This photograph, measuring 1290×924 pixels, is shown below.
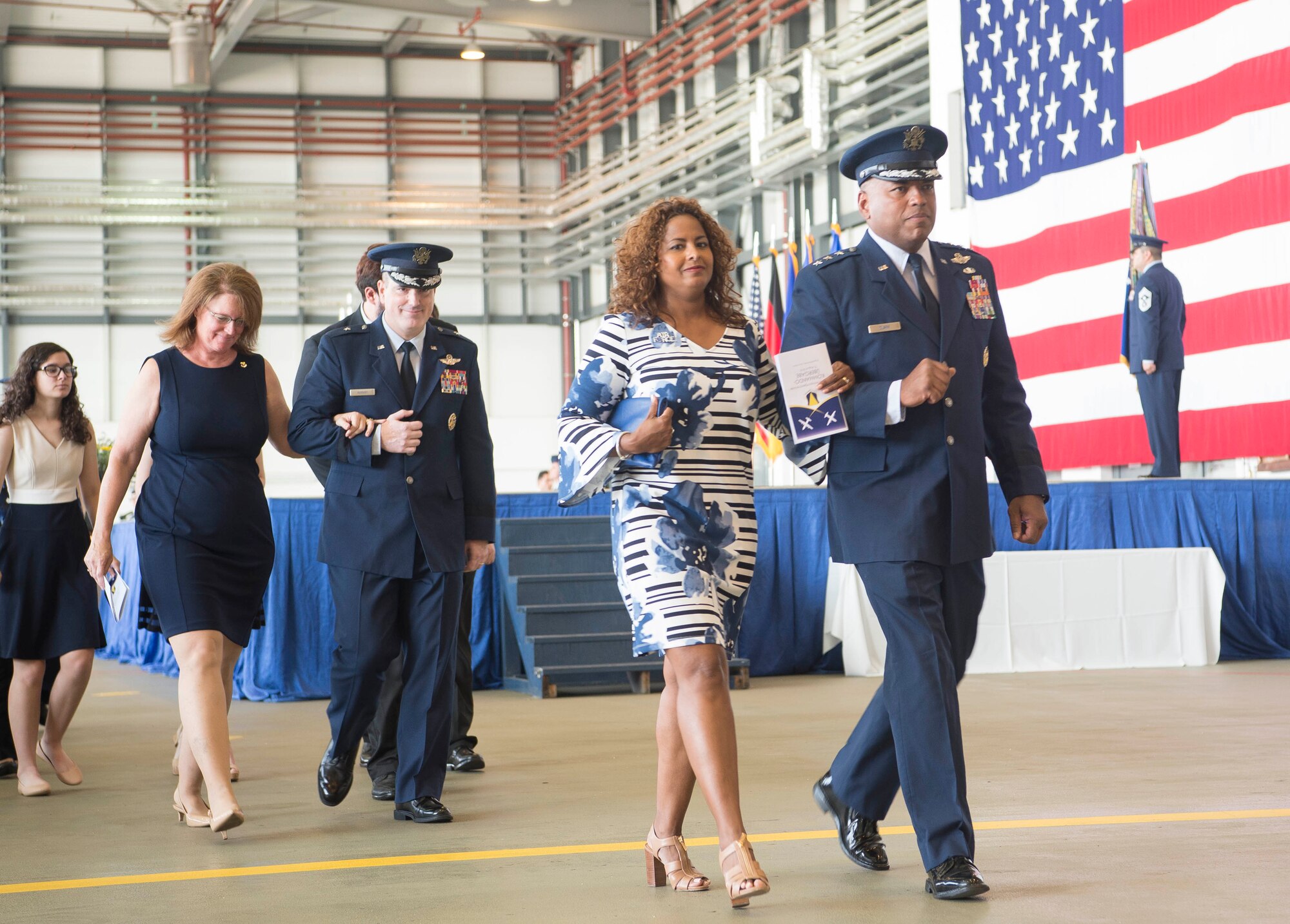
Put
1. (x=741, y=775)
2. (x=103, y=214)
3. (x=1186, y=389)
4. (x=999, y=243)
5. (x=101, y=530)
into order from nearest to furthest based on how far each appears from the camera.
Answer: (x=101, y=530)
(x=741, y=775)
(x=1186, y=389)
(x=999, y=243)
(x=103, y=214)

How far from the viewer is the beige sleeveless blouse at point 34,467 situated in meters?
4.65

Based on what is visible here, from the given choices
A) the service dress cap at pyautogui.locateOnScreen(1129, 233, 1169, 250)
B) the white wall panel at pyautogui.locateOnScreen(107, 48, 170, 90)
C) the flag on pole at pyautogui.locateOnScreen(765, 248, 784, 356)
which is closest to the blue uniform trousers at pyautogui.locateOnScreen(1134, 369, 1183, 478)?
the service dress cap at pyautogui.locateOnScreen(1129, 233, 1169, 250)

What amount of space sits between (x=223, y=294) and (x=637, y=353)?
54.4 inches

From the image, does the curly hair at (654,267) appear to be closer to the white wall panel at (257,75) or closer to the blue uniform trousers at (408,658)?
the blue uniform trousers at (408,658)

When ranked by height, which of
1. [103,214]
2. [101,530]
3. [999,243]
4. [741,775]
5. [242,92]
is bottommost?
[741,775]

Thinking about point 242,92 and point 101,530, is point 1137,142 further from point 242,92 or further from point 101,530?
point 242,92

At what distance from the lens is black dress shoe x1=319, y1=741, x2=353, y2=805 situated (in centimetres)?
384

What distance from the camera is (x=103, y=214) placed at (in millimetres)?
18484

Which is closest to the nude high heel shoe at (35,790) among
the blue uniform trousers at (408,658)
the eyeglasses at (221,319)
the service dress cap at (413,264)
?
the blue uniform trousers at (408,658)

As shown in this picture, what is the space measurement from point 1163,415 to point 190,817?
269 inches

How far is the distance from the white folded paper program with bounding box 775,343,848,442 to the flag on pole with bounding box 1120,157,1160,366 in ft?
22.4

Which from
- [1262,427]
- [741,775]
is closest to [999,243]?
[1262,427]

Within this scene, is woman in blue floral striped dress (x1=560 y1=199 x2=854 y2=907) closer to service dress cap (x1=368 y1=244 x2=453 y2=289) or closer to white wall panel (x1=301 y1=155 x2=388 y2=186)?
service dress cap (x1=368 y1=244 x2=453 y2=289)

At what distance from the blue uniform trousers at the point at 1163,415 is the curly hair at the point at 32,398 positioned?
644cm
